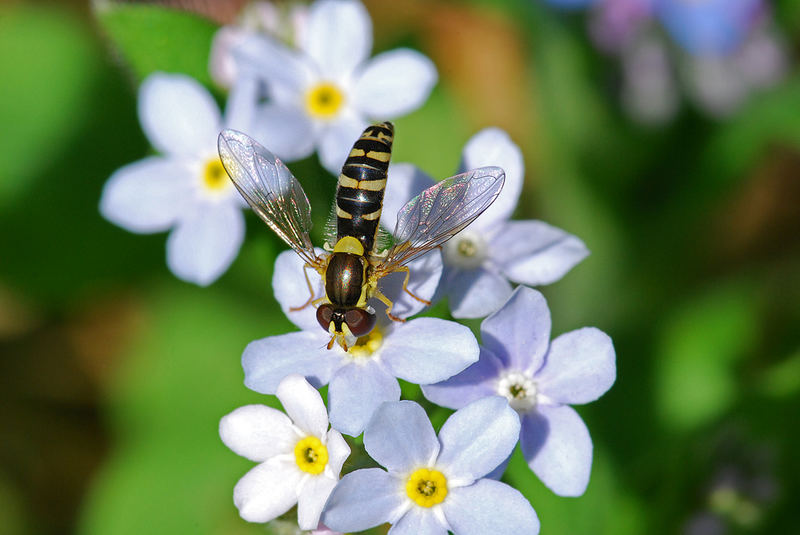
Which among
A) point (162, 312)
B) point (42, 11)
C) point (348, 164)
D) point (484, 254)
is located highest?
point (348, 164)

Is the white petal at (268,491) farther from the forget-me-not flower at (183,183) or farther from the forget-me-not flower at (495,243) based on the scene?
the forget-me-not flower at (183,183)

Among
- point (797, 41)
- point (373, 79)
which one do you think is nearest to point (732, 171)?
point (797, 41)

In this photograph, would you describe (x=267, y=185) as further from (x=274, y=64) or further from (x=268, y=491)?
(x=268, y=491)

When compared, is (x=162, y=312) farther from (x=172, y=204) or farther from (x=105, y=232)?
(x=172, y=204)

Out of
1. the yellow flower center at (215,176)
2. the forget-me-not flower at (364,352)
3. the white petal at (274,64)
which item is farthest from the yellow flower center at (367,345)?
the white petal at (274,64)

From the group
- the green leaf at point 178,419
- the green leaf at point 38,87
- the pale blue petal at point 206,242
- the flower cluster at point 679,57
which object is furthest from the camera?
the green leaf at point 38,87

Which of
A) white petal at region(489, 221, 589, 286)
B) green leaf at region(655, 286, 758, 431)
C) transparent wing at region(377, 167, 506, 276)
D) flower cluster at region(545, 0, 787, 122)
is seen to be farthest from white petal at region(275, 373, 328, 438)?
flower cluster at region(545, 0, 787, 122)
